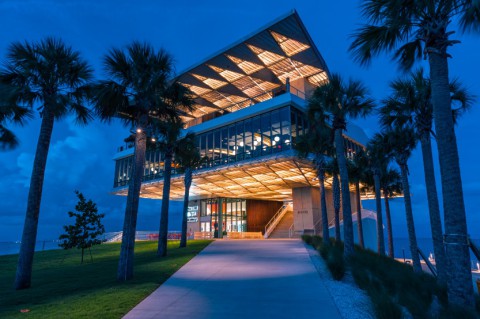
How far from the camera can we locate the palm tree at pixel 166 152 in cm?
1576

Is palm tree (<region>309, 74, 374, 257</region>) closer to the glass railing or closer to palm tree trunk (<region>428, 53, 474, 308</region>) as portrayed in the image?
palm tree trunk (<region>428, 53, 474, 308</region>)

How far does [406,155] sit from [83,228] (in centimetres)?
1967

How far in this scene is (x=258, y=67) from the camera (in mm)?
33188

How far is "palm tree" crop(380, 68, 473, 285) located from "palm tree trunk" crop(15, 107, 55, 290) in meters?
15.0

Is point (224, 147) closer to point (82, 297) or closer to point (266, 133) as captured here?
point (266, 133)

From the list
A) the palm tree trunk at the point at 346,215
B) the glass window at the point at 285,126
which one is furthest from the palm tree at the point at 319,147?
the palm tree trunk at the point at 346,215

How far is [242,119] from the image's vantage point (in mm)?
30922

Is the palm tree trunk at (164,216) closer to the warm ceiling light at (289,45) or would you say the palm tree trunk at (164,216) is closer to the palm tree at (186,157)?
the palm tree at (186,157)

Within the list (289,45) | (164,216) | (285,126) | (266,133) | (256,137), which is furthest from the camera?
(256,137)

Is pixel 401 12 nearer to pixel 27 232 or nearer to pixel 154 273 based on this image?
pixel 154 273

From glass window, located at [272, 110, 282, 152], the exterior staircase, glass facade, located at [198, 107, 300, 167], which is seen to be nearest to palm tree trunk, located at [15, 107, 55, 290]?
glass window, located at [272, 110, 282, 152]

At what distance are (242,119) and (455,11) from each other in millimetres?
23985

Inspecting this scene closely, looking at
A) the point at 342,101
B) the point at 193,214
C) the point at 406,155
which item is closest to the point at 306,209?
the point at 406,155

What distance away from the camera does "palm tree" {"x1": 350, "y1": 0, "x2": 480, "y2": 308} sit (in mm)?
6488
